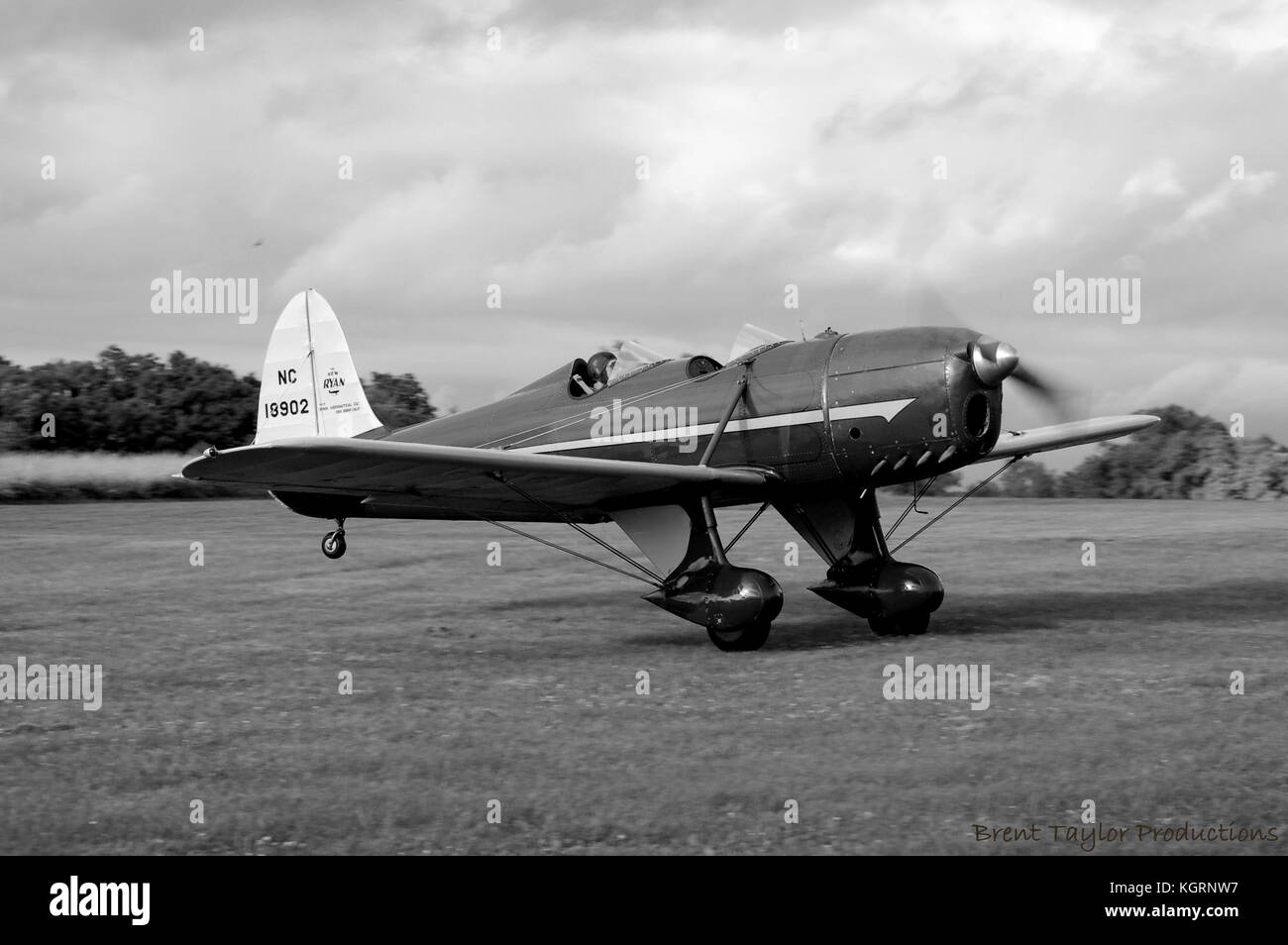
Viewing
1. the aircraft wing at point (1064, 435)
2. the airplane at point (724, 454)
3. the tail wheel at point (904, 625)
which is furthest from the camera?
the aircraft wing at point (1064, 435)

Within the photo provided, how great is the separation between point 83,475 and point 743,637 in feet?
82.3

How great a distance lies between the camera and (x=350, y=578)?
14641 millimetres

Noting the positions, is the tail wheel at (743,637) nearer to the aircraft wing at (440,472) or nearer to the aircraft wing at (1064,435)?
the aircraft wing at (440,472)

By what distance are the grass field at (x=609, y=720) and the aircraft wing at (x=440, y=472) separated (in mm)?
1243

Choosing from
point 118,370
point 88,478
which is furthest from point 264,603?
point 118,370

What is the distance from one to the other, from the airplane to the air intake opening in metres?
0.01

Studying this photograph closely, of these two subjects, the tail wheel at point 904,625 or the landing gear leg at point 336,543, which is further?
the landing gear leg at point 336,543

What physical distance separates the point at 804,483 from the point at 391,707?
12.9ft

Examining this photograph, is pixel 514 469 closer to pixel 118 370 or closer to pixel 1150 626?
pixel 1150 626

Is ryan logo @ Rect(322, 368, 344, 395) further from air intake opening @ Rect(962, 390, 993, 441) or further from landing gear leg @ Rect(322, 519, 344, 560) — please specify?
air intake opening @ Rect(962, 390, 993, 441)

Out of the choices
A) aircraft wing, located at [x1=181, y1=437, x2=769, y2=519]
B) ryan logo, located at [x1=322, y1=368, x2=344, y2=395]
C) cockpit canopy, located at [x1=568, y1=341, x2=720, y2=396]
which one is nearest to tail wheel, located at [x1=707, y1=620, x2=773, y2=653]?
aircraft wing, located at [x1=181, y1=437, x2=769, y2=519]

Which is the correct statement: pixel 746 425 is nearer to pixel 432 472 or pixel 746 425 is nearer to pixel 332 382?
pixel 432 472

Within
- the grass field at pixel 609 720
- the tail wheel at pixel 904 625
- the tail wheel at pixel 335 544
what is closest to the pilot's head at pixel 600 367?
the grass field at pixel 609 720

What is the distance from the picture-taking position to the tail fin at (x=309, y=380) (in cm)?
1371
